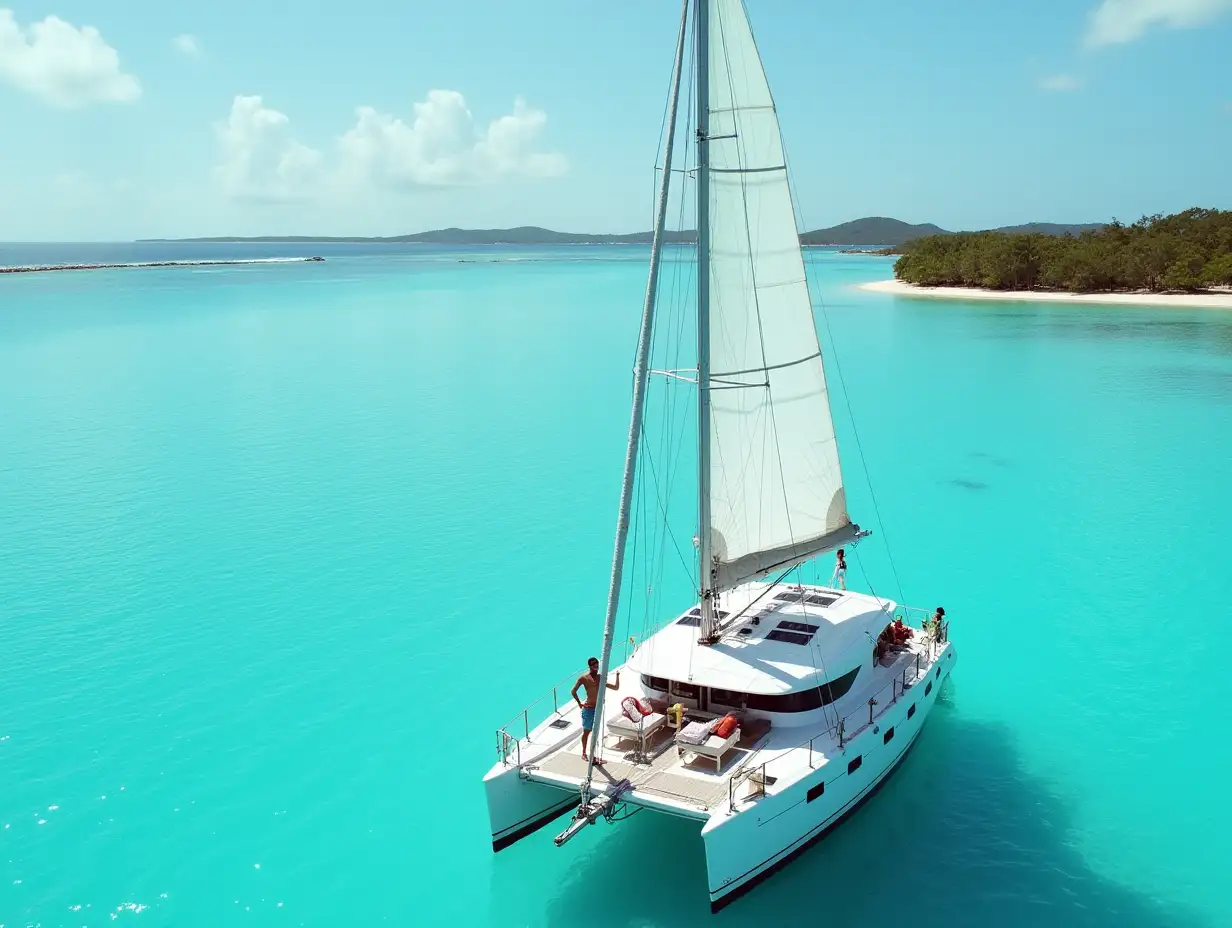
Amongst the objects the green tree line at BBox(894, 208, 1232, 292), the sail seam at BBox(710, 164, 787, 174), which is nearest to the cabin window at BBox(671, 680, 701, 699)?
the sail seam at BBox(710, 164, 787, 174)

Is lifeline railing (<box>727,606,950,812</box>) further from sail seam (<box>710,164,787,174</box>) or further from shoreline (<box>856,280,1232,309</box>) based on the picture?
shoreline (<box>856,280,1232,309</box>)

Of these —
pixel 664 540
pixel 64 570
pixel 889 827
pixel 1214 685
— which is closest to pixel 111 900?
pixel 889 827

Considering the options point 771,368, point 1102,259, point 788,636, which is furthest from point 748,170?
point 1102,259

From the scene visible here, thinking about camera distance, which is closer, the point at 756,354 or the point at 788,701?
the point at 788,701

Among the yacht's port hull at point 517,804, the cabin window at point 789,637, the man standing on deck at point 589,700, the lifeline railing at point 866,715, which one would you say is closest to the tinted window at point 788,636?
the cabin window at point 789,637

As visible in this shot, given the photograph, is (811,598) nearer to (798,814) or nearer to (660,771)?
(798,814)

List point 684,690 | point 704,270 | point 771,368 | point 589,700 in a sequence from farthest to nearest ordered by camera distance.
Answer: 1. point 771,368
2. point 684,690
3. point 704,270
4. point 589,700

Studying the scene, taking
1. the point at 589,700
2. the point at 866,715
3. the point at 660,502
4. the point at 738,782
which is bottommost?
the point at 660,502

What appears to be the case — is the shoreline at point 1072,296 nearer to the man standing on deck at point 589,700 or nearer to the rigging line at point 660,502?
the rigging line at point 660,502
